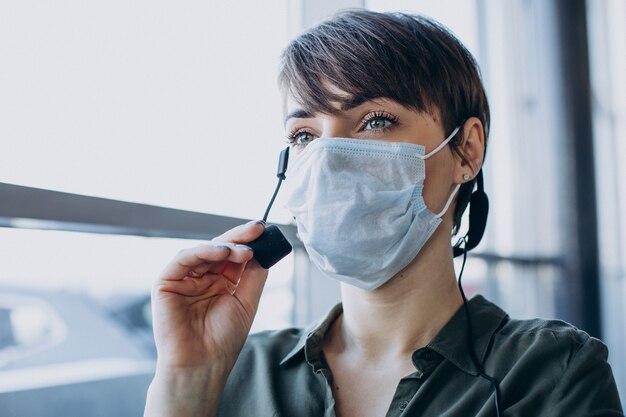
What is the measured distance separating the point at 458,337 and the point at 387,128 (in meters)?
0.43

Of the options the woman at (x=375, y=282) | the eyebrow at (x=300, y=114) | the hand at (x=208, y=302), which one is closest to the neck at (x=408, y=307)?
the woman at (x=375, y=282)

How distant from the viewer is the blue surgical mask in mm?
1268

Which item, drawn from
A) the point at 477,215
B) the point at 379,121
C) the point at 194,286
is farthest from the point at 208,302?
the point at 477,215

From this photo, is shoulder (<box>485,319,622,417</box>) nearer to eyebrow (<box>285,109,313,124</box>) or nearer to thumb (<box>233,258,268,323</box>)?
thumb (<box>233,258,268,323</box>)

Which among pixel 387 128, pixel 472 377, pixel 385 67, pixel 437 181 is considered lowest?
pixel 472 377

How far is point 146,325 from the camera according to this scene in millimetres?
1661

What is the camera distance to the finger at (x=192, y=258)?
3.87 ft

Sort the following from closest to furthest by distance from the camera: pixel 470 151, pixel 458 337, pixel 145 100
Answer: pixel 458 337
pixel 470 151
pixel 145 100

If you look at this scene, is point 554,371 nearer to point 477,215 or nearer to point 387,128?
point 477,215

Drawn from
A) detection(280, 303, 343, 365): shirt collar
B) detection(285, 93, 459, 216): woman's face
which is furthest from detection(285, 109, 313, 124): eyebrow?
detection(280, 303, 343, 365): shirt collar

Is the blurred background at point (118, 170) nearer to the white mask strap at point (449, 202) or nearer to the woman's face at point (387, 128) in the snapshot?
the woman's face at point (387, 128)

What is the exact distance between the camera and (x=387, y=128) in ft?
4.30

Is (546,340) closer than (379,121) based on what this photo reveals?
Yes

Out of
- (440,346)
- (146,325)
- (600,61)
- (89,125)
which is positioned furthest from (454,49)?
(600,61)
